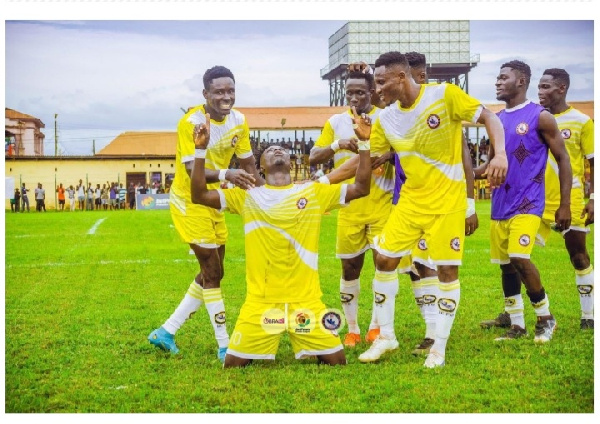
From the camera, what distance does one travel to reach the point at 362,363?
7.41 m

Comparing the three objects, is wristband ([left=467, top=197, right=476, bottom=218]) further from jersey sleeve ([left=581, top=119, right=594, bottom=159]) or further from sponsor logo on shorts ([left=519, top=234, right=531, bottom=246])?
jersey sleeve ([left=581, top=119, right=594, bottom=159])

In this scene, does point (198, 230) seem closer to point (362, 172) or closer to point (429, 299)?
point (362, 172)

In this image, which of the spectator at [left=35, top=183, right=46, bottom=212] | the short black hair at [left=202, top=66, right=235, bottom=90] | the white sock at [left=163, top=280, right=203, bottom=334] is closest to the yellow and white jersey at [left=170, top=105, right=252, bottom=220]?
the short black hair at [left=202, top=66, right=235, bottom=90]

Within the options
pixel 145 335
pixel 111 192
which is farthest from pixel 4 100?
pixel 111 192

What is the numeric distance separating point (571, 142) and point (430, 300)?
227 centimetres

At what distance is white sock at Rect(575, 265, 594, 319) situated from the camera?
891 cm

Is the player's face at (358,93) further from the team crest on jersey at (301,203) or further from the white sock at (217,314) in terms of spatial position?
the white sock at (217,314)

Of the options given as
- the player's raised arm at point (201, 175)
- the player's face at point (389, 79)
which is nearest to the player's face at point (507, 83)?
the player's face at point (389, 79)

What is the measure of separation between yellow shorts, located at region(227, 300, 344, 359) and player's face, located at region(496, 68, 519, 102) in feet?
8.98

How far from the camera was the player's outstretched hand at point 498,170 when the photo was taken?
21.5 ft

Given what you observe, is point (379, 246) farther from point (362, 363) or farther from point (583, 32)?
point (583, 32)

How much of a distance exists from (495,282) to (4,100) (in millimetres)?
7667

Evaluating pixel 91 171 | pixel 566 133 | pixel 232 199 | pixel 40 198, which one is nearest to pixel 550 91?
pixel 566 133

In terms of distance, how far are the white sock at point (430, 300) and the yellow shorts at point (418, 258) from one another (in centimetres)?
15
